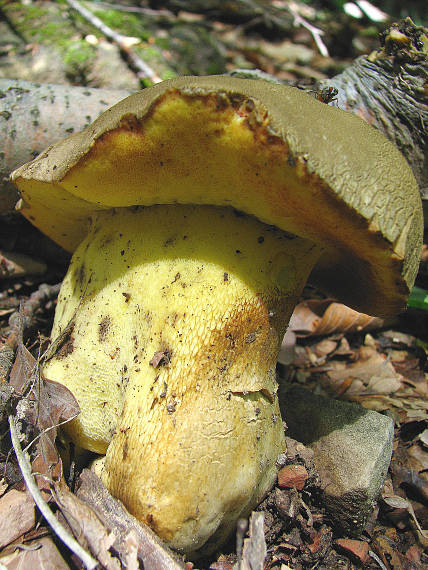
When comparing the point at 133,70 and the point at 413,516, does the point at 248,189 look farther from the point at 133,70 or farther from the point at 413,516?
the point at 133,70

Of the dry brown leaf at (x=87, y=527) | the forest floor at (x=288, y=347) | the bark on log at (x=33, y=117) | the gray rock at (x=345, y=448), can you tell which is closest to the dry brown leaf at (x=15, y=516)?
the forest floor at (x=288, y=347)

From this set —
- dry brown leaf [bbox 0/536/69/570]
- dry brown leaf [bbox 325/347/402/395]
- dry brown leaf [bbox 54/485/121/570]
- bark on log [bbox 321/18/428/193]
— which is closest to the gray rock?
dry brown leaf [bbox 325/347/402/395]

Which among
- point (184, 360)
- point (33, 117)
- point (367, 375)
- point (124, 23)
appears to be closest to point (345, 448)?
point (184, 360)

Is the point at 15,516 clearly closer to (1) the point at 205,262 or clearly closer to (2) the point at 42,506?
(2) the point at 42,506

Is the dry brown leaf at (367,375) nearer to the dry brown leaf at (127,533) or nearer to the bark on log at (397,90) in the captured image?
the bark on log at (397,90)

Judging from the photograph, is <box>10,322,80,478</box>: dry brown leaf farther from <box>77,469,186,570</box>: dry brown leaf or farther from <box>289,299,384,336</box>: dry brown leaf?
<box>289,299,384,336</box>: dry brown leaf

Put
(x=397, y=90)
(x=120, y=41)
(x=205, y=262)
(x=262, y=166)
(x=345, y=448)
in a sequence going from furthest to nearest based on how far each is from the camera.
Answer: (x=120, y=41), (x=397, y=90), (x=345, y=448), (x=205, y=262), (x=262, y=166)

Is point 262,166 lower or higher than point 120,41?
higher
